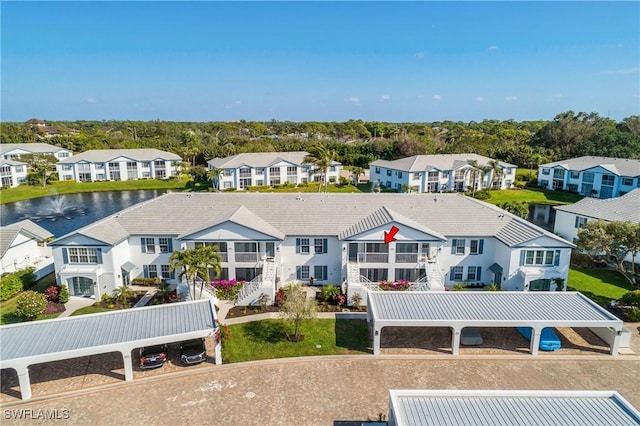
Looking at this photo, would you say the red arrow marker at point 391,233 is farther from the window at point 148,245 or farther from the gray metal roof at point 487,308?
the window at point 148,245

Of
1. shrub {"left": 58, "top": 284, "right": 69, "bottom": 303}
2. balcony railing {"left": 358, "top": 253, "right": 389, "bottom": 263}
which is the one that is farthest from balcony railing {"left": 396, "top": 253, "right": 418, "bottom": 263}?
shrub {"left": 58, "top": 284, "right": 69, "bottom": 303}

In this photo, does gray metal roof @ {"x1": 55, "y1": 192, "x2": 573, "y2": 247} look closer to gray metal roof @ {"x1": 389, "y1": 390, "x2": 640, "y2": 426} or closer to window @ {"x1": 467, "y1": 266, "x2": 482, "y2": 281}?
window @ {"x1": 467, "y1": 266, "x2": 482, "y2": 281}

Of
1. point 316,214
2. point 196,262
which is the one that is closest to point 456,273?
point 316,214

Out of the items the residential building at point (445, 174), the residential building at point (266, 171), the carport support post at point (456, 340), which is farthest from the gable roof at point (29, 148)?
the carport support post at point (456, 340)

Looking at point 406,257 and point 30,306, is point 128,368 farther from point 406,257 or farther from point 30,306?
point 406,257

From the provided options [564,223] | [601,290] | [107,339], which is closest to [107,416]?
[107,339]

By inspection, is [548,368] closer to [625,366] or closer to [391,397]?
[625,366]
